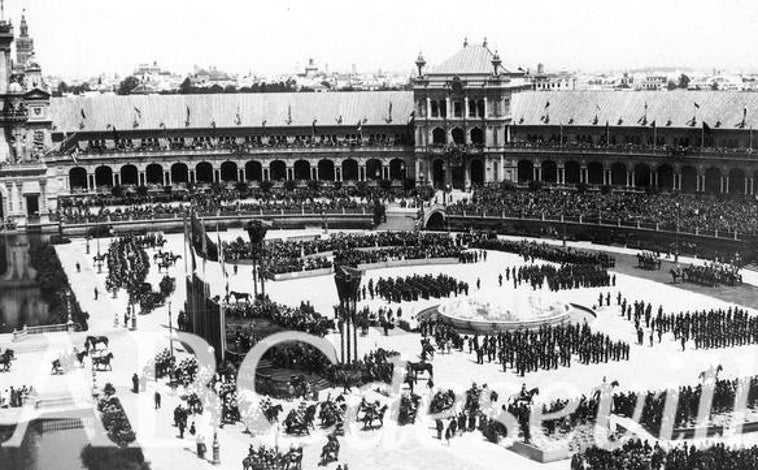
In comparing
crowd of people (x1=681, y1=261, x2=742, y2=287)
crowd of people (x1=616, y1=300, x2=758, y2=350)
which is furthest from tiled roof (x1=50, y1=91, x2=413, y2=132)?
crowd of people (x1=616, y1=300, x2=758, y2=350)

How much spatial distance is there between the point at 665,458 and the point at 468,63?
83.4 metres

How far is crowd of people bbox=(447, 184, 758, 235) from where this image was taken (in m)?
82.7

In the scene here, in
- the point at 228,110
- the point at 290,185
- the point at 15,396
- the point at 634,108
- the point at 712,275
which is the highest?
the point at 228,110

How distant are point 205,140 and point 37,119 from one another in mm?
18158

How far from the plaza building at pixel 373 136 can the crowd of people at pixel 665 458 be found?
2611 inches

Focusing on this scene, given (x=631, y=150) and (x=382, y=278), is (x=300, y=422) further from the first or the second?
(x=631, y=150)

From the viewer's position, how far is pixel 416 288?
66125mm

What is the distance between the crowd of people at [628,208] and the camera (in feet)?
271

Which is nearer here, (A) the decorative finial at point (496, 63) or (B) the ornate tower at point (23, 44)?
(A) the decorative finial at point (496, 63)

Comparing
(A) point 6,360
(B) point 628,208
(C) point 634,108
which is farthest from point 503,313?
(C) point 634,108

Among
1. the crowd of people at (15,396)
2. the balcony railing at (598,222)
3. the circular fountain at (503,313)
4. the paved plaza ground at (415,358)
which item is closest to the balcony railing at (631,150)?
the balcony railing at (598,222)

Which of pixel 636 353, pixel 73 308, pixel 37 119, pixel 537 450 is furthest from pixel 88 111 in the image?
pixel 537 450

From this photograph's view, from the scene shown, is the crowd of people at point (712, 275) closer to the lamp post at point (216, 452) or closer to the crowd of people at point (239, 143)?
the lamp post at point (216, 452)

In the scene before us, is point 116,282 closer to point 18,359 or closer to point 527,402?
point 18,359
